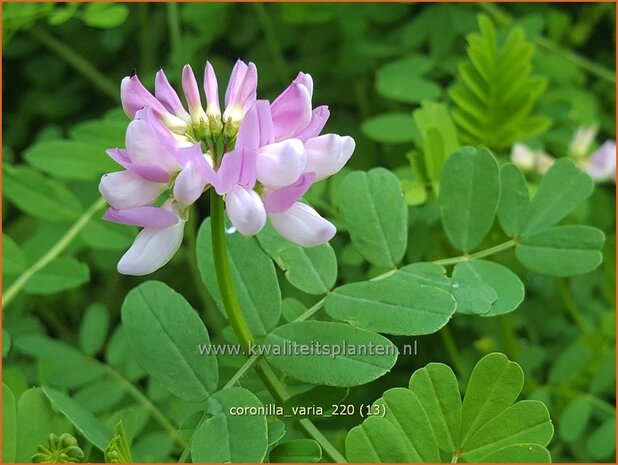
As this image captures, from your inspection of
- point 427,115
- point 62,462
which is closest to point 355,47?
point 427,115

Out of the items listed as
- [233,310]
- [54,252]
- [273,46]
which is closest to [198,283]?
[54,252]

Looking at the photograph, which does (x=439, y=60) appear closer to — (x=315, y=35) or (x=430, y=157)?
(x=315, y=35)

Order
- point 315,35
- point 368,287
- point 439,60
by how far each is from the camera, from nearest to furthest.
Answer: point 368,287
point 439,60
point 315,35

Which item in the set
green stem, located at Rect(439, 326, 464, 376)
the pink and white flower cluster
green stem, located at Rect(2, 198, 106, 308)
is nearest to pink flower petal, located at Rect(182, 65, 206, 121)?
the pink and white flower cluster

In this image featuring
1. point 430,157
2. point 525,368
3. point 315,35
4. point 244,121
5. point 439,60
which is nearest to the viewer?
point 244,121

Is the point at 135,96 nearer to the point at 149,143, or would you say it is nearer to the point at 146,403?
the point at 149,143

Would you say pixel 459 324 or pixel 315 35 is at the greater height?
pixel 315 35

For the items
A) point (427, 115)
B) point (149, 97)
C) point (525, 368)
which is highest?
point (149, 97)

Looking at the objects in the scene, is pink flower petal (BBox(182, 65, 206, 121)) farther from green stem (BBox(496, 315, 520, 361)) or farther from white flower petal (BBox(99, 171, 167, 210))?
green stem (BBox(496, 315, 520, 361))
